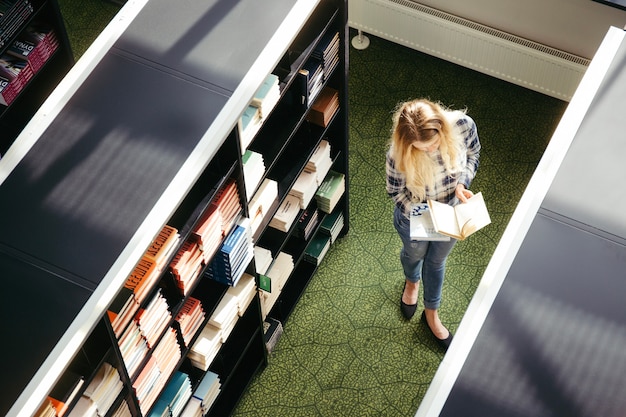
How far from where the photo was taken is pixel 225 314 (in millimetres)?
4512

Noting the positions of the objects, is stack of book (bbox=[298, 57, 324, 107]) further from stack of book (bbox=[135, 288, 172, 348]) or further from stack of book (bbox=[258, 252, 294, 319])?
stack of book (bbox=[135, 288, 172, 348])

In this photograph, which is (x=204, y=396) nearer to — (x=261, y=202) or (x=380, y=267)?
(x=261, y=202)

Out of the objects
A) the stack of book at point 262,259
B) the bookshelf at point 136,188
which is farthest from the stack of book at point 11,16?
the stack of book at point 262,259

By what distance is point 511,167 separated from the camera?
6117mm

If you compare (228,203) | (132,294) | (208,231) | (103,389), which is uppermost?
(228,203)

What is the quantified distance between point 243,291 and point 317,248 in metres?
1.12

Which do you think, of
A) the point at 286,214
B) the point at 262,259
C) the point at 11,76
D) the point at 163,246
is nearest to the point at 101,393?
the point at 163,246

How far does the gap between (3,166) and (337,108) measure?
2.05 meters

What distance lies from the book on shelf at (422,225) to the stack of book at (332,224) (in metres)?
1.08

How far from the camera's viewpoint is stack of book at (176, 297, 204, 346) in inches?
165

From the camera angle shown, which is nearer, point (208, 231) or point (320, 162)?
point (208, 231)

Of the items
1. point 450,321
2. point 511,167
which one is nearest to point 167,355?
point 450,321

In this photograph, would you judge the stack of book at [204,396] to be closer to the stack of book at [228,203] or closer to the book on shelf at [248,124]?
the stack of book at [228,203]

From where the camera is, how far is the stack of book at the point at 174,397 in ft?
14.4
